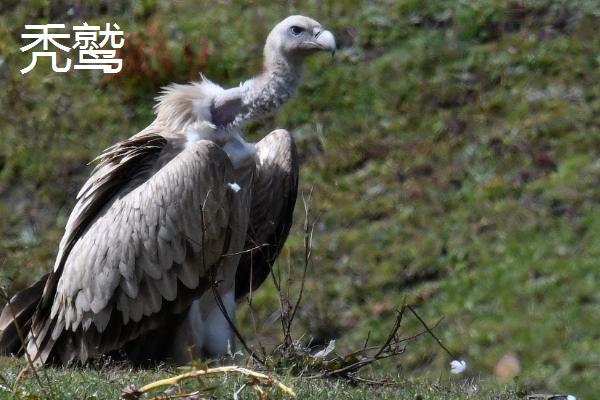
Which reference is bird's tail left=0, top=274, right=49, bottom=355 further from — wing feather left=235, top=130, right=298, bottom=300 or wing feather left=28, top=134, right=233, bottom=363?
wing feather left=235, top=130, right=298, bottom=300

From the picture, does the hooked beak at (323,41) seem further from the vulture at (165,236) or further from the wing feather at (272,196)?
the wing feather at (272,196)

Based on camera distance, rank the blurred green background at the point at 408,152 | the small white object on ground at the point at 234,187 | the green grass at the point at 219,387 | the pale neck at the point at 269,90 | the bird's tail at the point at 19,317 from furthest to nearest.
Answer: the blurred green background at the point at 408,152
the pale neck at the point at 269,90
the bird's tail at the point at 19,317
the small white object on ground at the point at 234,187
the green grass at the point at 219,387

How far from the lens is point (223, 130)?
794 centimetres

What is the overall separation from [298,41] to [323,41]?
0.16 meters

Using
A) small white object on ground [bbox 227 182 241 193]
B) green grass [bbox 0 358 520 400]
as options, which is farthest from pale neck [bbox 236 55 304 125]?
green grass [bbox 0 358 520 400]

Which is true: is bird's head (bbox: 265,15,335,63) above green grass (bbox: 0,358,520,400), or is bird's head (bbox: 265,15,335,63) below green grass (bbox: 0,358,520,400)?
above

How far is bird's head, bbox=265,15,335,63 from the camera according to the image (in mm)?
8125

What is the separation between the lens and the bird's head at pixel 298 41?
812 cm

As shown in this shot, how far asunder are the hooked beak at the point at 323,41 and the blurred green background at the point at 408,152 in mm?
2787

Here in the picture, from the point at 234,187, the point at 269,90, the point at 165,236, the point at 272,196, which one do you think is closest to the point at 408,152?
the point at 272,196

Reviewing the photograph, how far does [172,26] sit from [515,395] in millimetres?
8284

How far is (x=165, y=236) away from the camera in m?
7.52

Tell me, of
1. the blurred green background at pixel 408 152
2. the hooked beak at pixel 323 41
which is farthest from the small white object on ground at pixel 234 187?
the blurred green background at pixel 408 152

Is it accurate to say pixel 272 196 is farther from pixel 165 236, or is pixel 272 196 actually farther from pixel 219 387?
pixel 219 387
